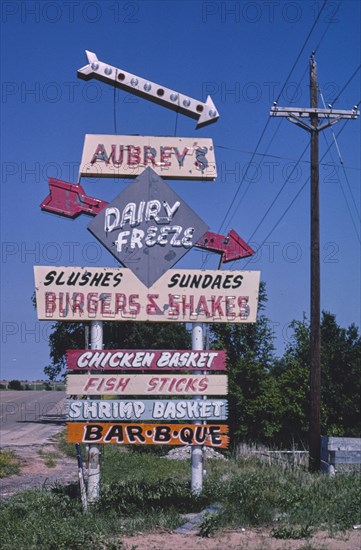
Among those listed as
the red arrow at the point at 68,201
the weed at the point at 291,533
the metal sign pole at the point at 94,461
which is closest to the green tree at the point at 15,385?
the red arrow at the point at 68,201

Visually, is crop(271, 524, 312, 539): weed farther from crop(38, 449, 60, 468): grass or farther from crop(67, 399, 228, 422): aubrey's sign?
crop(38, 449, 60, 468): grass

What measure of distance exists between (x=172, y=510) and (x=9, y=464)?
29.9 ft

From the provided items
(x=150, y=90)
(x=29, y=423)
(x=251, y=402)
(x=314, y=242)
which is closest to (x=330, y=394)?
(x=251, y=402)

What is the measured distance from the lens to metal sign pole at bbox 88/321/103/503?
12367 mm

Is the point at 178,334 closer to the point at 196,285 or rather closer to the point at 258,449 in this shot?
the point at 258,449

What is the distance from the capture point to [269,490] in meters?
13.0

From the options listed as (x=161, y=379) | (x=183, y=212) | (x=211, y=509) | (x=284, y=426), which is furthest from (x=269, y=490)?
(x=284, y=426)

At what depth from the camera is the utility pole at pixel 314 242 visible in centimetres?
1891

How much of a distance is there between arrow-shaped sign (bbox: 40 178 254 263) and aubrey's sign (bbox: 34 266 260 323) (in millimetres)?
1046

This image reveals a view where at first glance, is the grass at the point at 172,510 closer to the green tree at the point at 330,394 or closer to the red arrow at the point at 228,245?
the red arrow at the point at 228,245

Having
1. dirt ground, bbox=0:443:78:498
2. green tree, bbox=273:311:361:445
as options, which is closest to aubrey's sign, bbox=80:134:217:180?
dirt ground, bbox=0:443:78:498

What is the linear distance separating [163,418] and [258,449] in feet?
37.5

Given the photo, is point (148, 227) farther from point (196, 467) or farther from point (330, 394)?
point (330, 394)

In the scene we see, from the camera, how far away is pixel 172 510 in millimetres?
11789
